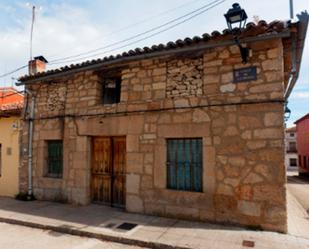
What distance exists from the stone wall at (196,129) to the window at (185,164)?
0.17 m

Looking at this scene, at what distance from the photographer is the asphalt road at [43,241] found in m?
4.38

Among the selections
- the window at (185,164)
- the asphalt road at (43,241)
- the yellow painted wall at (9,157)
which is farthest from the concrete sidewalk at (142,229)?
the yellow painted wall at (9,157)

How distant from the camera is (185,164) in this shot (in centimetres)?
569

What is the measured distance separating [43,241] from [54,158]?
3.39 metres

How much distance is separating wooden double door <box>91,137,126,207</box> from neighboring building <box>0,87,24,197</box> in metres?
3.03

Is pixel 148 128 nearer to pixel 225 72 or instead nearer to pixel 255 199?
pixel 225 72

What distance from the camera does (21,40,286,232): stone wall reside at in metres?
4.88

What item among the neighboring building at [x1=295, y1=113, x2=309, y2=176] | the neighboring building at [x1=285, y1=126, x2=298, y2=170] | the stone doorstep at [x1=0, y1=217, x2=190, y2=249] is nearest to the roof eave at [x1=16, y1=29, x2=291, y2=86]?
the stone doorstep at [x1=0, y1=217, x2=190, y2=249]

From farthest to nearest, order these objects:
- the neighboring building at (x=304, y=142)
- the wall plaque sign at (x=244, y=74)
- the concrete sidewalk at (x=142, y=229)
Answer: the neighboring building at (x=304, y=142) → the wall plaque sign at (x=244, y=74) → the concrete sidewalk at (x=142, y=229)

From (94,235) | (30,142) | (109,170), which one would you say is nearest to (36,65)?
(30,142)

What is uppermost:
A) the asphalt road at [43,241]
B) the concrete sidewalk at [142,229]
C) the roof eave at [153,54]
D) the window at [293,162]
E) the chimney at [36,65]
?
the chimney at [36,65]

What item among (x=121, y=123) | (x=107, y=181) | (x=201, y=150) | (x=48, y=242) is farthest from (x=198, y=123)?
(x=48, y=242)

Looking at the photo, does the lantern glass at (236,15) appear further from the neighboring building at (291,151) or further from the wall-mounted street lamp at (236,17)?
the neighboring building at (291,151)

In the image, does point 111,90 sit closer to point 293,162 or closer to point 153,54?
point 153,54
